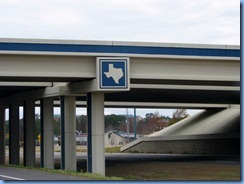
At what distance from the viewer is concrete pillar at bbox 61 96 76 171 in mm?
34531

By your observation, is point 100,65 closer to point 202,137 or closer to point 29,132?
A: point 29,132

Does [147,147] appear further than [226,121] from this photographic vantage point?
Yes

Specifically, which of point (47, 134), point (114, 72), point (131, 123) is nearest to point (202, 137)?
point (47, 134)

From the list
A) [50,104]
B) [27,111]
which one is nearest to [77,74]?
[50,104]

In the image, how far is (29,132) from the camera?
41.3 m

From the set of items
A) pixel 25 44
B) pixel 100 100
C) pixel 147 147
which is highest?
pixel 25 44

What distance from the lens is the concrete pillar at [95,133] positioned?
29391mm

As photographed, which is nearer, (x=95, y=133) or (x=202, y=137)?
(x=95, y=133)

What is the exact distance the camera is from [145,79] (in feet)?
96.1

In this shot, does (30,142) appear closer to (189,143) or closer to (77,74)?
(77,74)

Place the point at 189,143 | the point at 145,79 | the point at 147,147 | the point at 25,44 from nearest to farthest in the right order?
1. the point at 25,44
2. the point at 145,79
3. the point at 189,143
4. the point at 147,147

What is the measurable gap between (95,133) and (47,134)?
30.0 ft

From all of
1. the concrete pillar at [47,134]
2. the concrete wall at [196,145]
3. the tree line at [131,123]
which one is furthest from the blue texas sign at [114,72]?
the tree line at [131,123]

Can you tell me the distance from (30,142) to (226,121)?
28.5m
